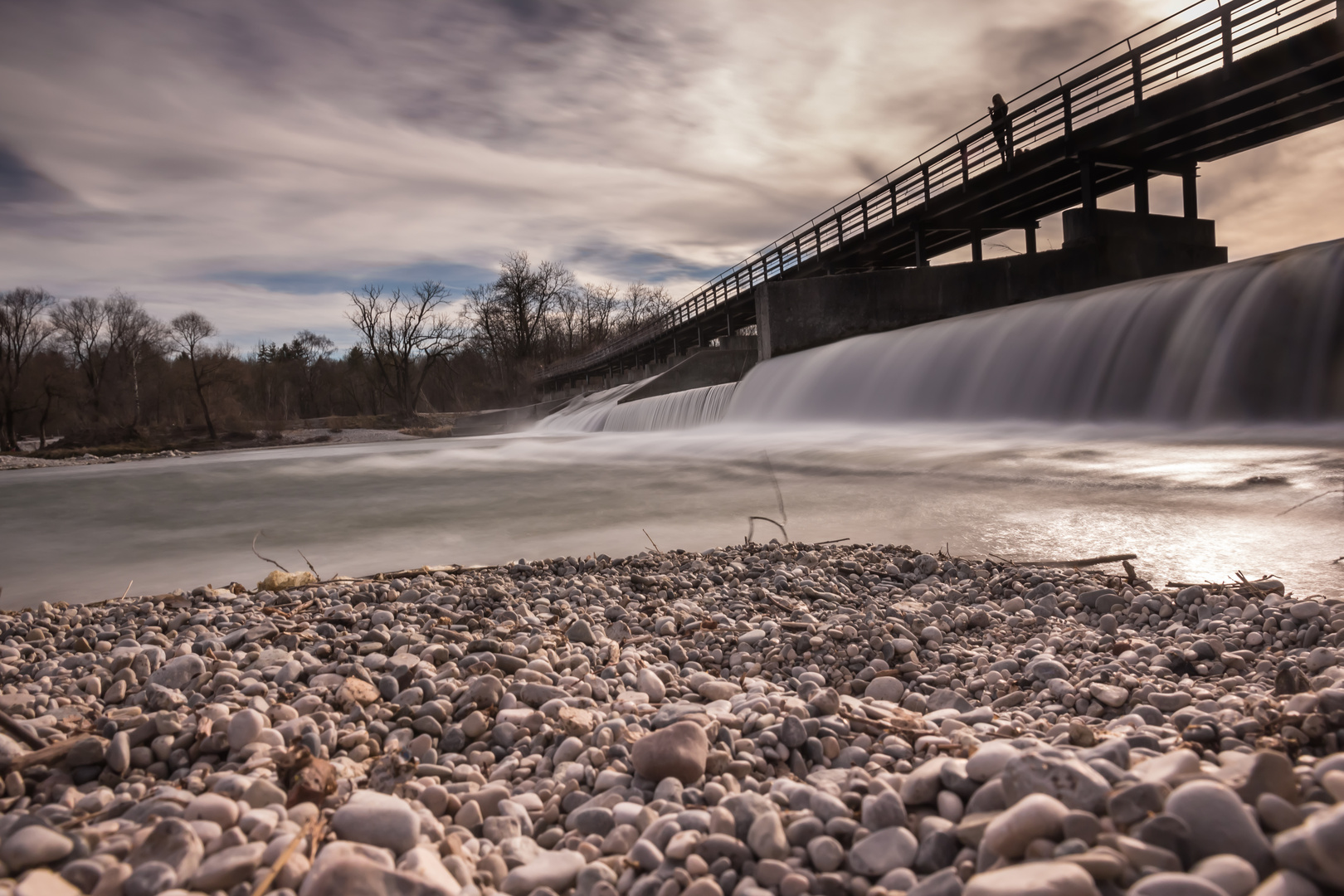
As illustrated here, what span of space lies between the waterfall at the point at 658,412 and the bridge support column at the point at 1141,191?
10803 millimetres

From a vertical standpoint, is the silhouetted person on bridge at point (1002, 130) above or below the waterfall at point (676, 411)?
above

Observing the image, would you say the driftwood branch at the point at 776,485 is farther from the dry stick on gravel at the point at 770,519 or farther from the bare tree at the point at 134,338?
the bare tree at the point at 134,338

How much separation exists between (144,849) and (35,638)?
2393 millimetres

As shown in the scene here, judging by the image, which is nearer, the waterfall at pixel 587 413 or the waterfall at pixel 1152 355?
the waterfall at pixel 1152 355

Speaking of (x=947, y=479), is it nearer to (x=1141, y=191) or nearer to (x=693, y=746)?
(x=693, y=746)

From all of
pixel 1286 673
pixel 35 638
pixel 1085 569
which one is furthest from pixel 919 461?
pixel 35 638

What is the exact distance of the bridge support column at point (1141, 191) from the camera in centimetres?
1642

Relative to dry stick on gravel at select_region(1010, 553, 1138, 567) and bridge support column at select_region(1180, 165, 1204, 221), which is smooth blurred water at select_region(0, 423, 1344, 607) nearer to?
dry stick on gravel at select_region(1010, 553, 1138, 567)

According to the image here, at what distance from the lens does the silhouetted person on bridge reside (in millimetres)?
16656

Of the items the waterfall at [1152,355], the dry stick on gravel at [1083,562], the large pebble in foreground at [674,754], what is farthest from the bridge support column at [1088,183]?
the large pebble in foreground at [674,754]

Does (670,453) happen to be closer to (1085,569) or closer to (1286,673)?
(1085,569)

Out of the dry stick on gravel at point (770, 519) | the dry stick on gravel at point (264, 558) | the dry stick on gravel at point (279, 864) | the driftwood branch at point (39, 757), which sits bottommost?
the dry stick on gravel at point (264, 558)

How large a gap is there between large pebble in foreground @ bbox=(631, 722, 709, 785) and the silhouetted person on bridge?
18.7m

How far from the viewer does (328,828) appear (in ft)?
4.33
